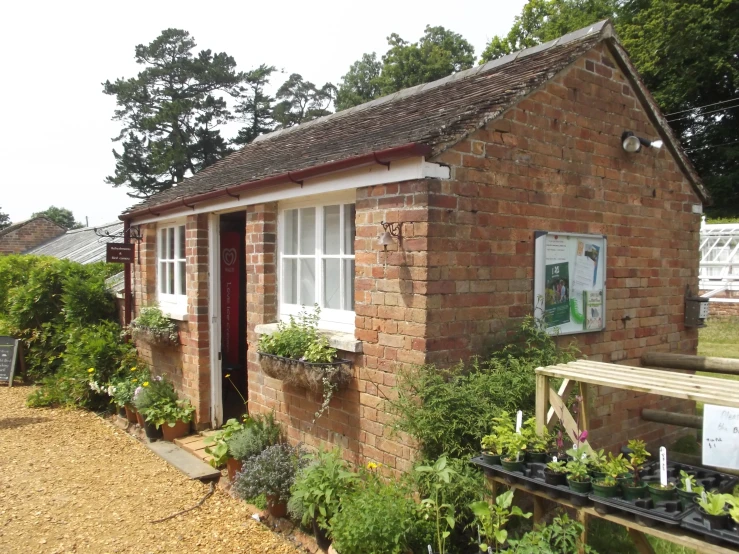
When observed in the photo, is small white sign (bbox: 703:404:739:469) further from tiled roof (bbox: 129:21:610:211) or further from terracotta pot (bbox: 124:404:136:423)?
terracotta pot (bbox: 124:404:136:423)

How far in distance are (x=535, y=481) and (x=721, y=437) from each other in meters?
0.99

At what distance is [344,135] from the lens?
6371 mm

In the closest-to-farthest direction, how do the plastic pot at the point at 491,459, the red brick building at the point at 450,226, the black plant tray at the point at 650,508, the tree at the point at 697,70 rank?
1. the black plant tray at the point at 650,508
2. the plastic pot at the point at 491,459
3. the red brick building at the point at 450,226
4. the tree at the point at 697,70

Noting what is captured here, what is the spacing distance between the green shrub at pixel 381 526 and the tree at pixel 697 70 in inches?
997

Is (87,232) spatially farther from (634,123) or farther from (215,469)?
(634,123)

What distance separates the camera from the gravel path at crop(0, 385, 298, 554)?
4789 mm

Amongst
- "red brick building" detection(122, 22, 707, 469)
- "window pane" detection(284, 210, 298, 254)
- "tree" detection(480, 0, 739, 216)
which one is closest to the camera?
"red brick building" detection(122, 22, 707, 469)

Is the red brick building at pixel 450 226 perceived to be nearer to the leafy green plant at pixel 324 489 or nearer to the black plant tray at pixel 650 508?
the leafy green plant at pixel 324 489

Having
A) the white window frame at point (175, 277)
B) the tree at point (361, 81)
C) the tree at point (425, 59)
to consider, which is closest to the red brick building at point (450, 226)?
the white window frame at point (175, 277)

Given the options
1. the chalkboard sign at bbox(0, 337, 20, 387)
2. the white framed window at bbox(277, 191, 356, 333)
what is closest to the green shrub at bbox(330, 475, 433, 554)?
the white framed window at bbox(277, 191, 356, 333)

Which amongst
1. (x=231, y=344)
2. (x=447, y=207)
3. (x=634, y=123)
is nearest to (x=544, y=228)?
(x=447, y=207)

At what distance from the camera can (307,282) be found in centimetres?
574

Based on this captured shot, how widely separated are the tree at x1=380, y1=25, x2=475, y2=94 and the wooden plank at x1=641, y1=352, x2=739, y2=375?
97.6 ft

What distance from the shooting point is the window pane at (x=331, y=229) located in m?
5.31
